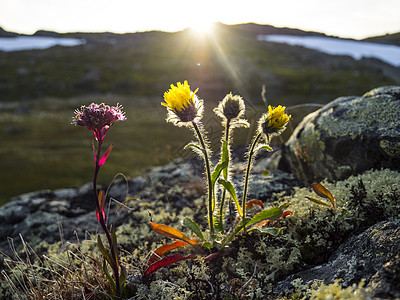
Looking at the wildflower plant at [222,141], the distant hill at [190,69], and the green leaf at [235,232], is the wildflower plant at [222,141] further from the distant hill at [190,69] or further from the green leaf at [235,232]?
the distant hill at [190,69]

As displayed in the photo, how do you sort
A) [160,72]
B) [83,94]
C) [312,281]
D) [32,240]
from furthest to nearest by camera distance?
1. [160,72]
2. [83,94]
3. [32,240]
4. [312,281]

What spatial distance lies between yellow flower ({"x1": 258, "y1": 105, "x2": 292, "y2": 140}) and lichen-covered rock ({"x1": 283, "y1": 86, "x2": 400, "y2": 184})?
200cm

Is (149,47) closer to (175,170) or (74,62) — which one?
(74,62)

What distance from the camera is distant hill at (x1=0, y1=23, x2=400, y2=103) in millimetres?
86562

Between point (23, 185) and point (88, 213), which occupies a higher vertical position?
point (88, 213)

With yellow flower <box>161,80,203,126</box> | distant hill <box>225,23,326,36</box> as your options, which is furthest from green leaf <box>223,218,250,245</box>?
distant hill <box>225,23,326,36</box>

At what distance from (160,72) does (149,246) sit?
11224 cm

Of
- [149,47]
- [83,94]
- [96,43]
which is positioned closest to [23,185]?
[83,94]

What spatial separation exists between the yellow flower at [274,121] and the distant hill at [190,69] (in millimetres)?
59507

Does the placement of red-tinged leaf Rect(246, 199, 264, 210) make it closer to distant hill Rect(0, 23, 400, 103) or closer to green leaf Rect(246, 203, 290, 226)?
green leaf Rect(246, 203, 290, 226)

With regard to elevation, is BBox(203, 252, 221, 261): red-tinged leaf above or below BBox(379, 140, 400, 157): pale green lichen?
below

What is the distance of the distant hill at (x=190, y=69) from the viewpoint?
8656 centimetres

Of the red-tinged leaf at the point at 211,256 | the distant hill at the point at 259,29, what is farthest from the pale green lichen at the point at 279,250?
the distant hill at the point at 259,29

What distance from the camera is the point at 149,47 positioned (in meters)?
162
